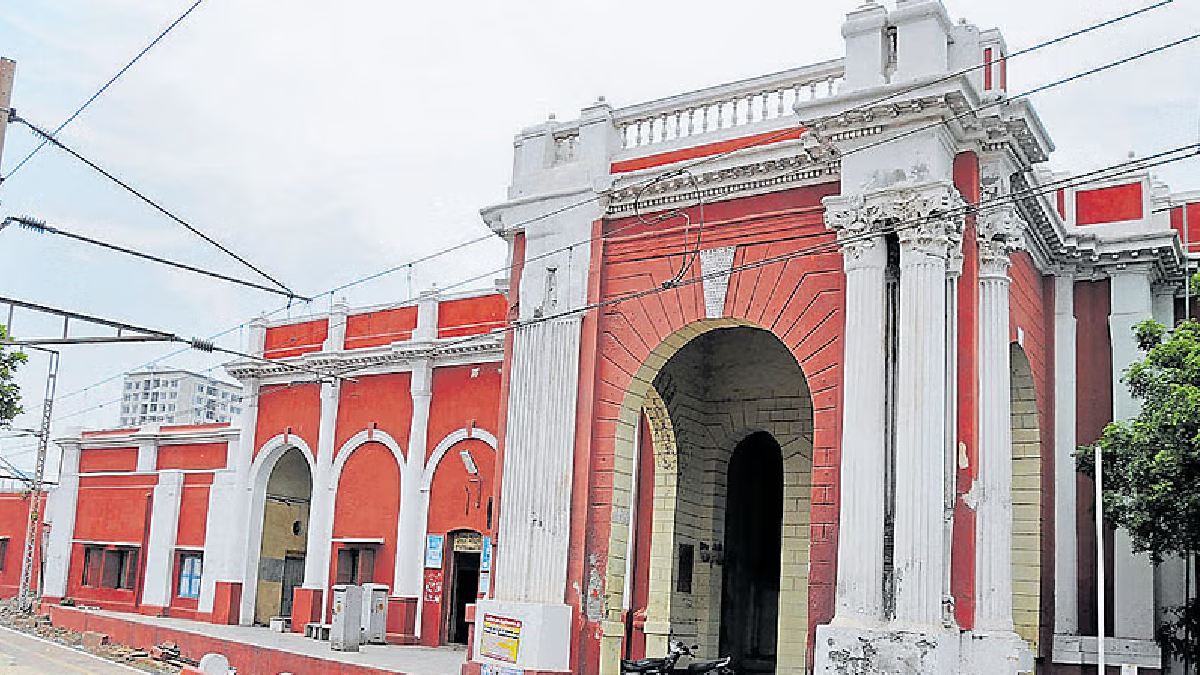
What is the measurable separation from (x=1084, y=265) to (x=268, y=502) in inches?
642

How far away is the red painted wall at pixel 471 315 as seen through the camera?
70.3ft

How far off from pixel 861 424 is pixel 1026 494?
3.69m

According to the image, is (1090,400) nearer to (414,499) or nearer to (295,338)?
(414,499)

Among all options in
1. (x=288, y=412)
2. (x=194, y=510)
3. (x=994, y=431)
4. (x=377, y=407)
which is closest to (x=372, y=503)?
(x=377, y=407)

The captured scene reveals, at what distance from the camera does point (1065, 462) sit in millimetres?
14602

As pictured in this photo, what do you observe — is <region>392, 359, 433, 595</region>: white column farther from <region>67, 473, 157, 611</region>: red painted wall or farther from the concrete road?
<region>67, 473, 157, 611</region>: red painted wall

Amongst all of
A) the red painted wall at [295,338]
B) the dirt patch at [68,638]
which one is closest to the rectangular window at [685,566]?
the dirt patch at [68,638]

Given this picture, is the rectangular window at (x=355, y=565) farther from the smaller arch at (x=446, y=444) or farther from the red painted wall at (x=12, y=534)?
the red painted wall at (x=12, y=534)

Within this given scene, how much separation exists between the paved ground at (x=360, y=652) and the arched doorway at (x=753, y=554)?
378 cm

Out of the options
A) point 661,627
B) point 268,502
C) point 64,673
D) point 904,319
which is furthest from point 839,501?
point 268,502

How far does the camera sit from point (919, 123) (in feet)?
38.9

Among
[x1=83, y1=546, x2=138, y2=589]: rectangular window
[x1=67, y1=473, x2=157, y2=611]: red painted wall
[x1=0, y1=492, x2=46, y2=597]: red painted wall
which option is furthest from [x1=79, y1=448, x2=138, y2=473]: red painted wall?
[x1=0, y1=492, x2=46, y2=597]: red painted wall

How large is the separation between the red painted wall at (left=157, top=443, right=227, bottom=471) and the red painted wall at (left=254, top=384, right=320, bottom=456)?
1682 mm

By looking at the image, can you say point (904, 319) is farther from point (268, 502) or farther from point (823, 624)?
point (268, 502)
